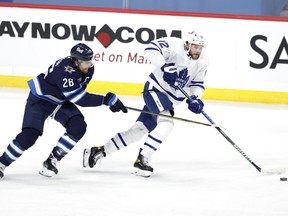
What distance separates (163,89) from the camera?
18.6ft

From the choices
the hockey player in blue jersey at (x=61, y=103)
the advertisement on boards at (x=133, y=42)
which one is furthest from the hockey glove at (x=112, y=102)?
the advertisement on boards at (x=133, y=42)

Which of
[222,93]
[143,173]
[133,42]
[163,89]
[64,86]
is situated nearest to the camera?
[64,86]

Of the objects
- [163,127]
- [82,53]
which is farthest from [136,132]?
[82,53]

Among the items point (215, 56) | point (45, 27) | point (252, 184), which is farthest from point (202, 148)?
point (45, 27)

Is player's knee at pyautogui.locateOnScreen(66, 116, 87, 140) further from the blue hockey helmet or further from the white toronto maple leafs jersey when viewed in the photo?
the white toronto maple leafs jersey

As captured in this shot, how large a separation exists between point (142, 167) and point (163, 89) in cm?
52

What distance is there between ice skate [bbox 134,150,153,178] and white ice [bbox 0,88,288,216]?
0.04 meters

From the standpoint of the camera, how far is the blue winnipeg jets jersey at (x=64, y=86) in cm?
518

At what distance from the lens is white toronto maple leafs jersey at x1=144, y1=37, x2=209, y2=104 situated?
5.57 metres

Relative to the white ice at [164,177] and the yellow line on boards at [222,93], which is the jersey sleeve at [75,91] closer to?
the white ice at [164,177]

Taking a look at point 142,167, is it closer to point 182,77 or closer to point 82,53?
point 182,77

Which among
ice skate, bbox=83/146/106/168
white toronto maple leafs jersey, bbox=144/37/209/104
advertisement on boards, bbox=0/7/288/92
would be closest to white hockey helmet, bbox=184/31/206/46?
white toronto maple leafs jersey, bbox=144/37/209/104

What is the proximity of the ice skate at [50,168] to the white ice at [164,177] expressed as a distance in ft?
0.12

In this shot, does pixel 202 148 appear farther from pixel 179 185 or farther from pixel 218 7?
pixel 218 7
